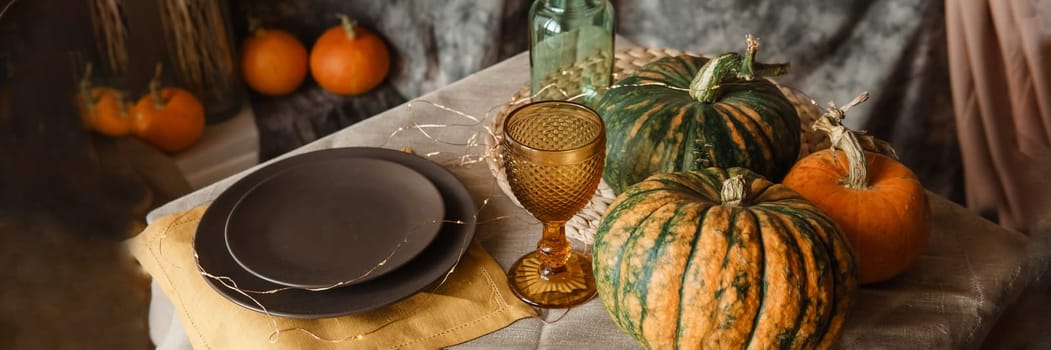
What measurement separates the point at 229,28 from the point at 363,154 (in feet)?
3.77

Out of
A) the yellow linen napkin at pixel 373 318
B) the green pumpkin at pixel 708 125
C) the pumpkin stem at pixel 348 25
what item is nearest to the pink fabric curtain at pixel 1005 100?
the green pumpkin at pixel 708 125

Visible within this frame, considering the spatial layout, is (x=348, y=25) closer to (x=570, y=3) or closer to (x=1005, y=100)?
(x=570, y=3)

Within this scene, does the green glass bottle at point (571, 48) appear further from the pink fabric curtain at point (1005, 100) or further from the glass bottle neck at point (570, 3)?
the pink fabric curtain at point (1005, 100)

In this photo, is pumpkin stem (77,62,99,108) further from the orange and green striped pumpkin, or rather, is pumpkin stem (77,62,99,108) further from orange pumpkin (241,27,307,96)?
the orange and green striped pumpkin

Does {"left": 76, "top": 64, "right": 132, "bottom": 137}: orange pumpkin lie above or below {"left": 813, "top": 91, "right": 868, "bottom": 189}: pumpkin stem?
below

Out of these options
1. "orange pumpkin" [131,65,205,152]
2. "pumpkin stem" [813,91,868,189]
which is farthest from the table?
"orange pumpkin" [131,65,205,152]

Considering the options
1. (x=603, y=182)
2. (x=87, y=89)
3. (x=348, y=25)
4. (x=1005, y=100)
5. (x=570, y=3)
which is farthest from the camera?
(x=348, y=25)

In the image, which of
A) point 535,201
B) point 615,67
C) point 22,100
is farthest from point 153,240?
point 22,100

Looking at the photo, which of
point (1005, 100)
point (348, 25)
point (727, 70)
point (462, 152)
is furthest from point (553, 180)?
point (348, 25)

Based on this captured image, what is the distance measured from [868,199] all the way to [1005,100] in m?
0.60

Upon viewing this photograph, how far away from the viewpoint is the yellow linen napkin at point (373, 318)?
2.37 ft

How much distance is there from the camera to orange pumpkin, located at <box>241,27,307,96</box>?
196cm

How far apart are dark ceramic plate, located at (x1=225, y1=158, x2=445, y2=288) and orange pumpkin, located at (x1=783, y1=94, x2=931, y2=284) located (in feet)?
1.14

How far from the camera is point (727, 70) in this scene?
0.78 metres
